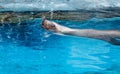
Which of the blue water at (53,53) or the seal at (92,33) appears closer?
the blue water at (53,53)

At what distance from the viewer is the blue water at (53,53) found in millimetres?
5852

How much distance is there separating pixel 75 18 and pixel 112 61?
3154mm

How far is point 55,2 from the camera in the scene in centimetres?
1146

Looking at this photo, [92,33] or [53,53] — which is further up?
[92,33]

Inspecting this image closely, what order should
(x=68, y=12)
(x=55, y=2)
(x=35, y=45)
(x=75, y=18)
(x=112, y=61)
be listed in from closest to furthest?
1. (x=112, y=61)
2. (x=35, y=45)
3. (x=75, y=18)
4. (x=68, y=12)
5. (x=55, y=2)

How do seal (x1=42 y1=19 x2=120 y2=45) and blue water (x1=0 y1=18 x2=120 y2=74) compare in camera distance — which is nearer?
blue water (x1=0 y1=18 x2=120 y2=74)

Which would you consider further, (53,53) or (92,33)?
(92,33)

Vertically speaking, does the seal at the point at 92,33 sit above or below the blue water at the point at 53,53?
above

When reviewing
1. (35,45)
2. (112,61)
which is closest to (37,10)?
(35,45)

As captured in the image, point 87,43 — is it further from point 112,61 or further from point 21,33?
point 21,33

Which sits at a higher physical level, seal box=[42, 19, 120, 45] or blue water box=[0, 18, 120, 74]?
seal box=[42, 19, 120, 45]

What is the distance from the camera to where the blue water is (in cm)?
585

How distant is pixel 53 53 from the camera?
662 cm

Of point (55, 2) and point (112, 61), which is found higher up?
point (55, 2)
